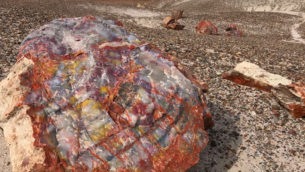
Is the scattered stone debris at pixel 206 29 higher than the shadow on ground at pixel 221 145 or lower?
higher

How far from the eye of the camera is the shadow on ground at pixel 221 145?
4172 millimetres

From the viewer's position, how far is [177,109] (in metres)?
3.41

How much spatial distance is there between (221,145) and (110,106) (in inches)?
103

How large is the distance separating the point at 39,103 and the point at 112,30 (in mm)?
1853

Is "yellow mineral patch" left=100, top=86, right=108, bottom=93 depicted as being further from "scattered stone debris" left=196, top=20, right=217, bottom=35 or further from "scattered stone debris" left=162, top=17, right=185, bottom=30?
"scattered stone debris" left=162, top=17, right=185, bottom=30

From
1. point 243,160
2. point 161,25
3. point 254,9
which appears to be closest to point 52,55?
point 243,160

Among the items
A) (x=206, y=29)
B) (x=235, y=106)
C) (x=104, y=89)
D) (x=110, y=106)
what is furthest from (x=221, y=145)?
(x=206, y=29)

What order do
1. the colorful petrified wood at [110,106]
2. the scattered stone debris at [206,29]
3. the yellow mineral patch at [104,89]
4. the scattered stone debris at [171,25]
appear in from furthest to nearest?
the scattered stone debris at [171,25] < the scattered stone debris at [206,29] < the yellow mineral patch at [104,89] < the colorful petrified wood at [110,106]

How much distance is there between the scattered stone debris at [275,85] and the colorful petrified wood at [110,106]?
3174 mm

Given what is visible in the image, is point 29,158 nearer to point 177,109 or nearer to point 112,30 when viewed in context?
point 177,109

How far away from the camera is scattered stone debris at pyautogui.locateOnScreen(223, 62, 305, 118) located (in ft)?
18.2

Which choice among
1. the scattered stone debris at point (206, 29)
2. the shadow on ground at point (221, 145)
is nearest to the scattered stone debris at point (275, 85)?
the shadow on ground at point (221, 145)

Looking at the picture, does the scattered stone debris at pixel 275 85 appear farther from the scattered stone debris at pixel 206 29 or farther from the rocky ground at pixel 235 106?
the scattered stone debris at pixel 206 29

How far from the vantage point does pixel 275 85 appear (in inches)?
242
